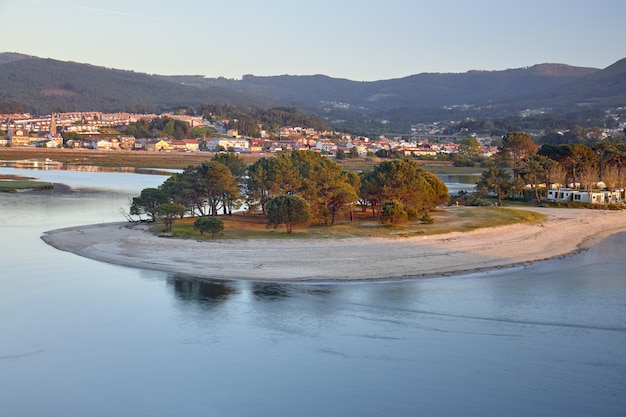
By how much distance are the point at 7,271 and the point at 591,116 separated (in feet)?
516

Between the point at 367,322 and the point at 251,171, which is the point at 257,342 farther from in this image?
the point at 251,171

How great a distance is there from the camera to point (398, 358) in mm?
13953

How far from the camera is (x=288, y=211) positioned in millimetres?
25922

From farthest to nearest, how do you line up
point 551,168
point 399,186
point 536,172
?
point 551,168 < point 536,172 < point 399,186

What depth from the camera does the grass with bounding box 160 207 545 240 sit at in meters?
25.8

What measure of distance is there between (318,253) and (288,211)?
10.7ft

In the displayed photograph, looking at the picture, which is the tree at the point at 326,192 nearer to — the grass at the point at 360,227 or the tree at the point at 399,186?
the grass at the point at 360,227

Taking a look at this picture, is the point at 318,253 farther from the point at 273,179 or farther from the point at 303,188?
the point at 273,179

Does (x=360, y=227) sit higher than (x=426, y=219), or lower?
lower

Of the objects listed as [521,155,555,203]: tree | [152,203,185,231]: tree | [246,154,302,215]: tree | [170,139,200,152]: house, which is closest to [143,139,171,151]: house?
[170,139,200,152]: house

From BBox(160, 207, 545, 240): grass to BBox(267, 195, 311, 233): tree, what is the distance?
0.46 metres

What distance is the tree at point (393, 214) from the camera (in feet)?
91.9

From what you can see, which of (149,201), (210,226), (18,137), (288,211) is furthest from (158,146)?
(210,226)

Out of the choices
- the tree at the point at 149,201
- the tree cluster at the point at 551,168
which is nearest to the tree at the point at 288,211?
the tree at the point at 149,201
